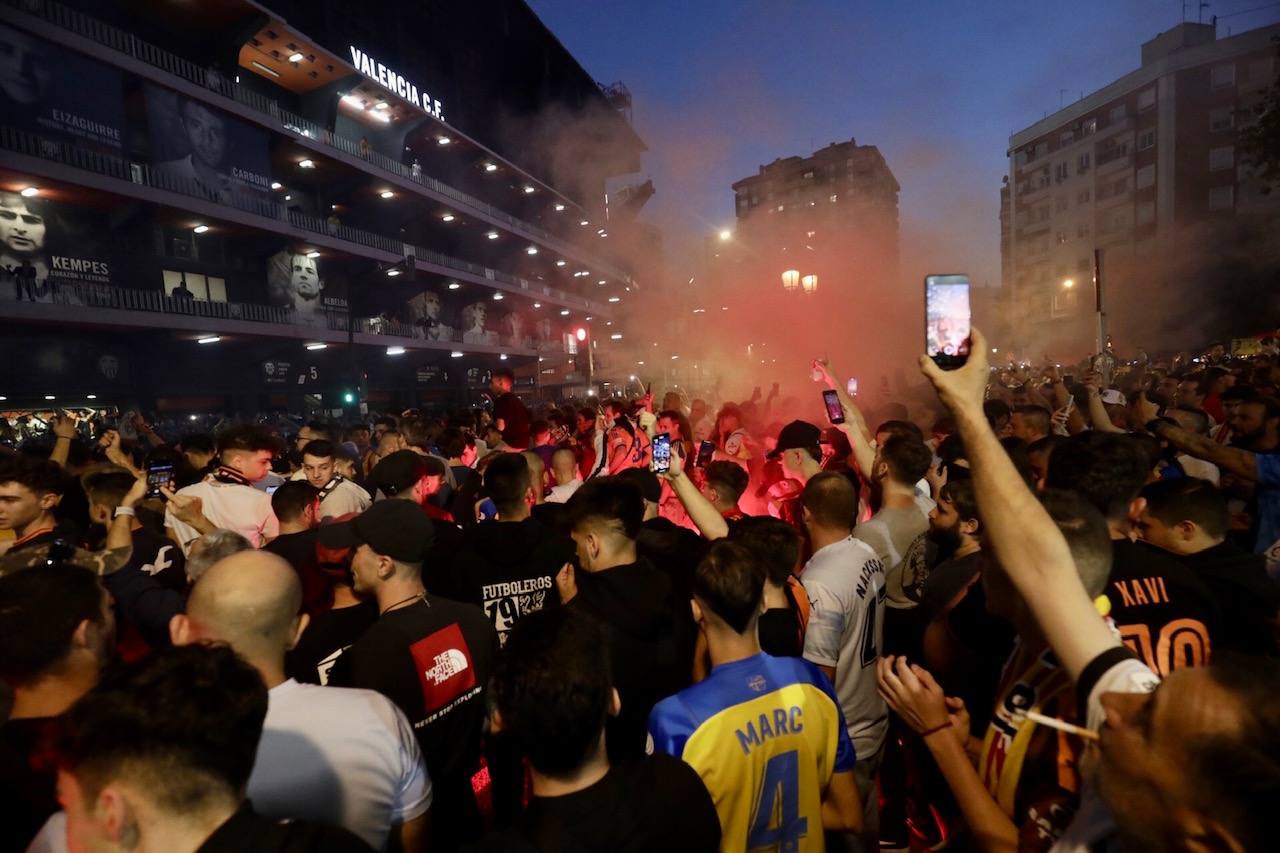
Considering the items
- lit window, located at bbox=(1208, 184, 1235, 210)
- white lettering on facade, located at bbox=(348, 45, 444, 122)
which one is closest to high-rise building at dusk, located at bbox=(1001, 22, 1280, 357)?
lit window, located at bbox=(1208, 184, 1235, 210)

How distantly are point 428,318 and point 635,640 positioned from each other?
95.8ft

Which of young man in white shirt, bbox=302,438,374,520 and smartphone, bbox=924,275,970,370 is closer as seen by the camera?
smartphone, bbox=924,275,970,370

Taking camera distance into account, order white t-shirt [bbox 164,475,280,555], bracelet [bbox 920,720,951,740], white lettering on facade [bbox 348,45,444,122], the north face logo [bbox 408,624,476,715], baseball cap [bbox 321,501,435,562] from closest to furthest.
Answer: bracelet [bbox 920,720,951,740]
the north face logo [bbox 408,624,476,715]
baseball cap [bbox 321,501,435,562]
white t-shirt [bbox 164,475,280,555]
white lettering on facade [bbox 348,45,444,122]

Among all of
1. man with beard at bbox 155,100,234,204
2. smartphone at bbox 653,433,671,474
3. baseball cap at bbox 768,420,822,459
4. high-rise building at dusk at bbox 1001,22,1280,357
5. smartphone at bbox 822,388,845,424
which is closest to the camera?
smartphone at bbox 653,433,671,474

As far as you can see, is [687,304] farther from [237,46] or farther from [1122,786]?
[1122,786]

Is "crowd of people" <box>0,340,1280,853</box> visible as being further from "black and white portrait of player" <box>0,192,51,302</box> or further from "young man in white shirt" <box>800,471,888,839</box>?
"black and white portrait of player" <box>0,192,51,302</box>

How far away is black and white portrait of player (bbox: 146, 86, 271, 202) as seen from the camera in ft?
56.1

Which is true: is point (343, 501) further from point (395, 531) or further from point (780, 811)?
point (780, 811)

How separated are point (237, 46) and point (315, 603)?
940 inches

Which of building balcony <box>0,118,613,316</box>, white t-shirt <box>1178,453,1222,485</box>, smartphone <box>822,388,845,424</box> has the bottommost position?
white t-shirt <box>1178,453,1222,485</box>

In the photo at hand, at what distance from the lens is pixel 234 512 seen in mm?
4422

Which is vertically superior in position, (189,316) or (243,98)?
(243,98)

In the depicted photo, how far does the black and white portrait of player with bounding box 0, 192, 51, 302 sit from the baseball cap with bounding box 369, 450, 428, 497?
1566cm

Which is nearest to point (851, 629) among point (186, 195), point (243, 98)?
point (186, 195)
